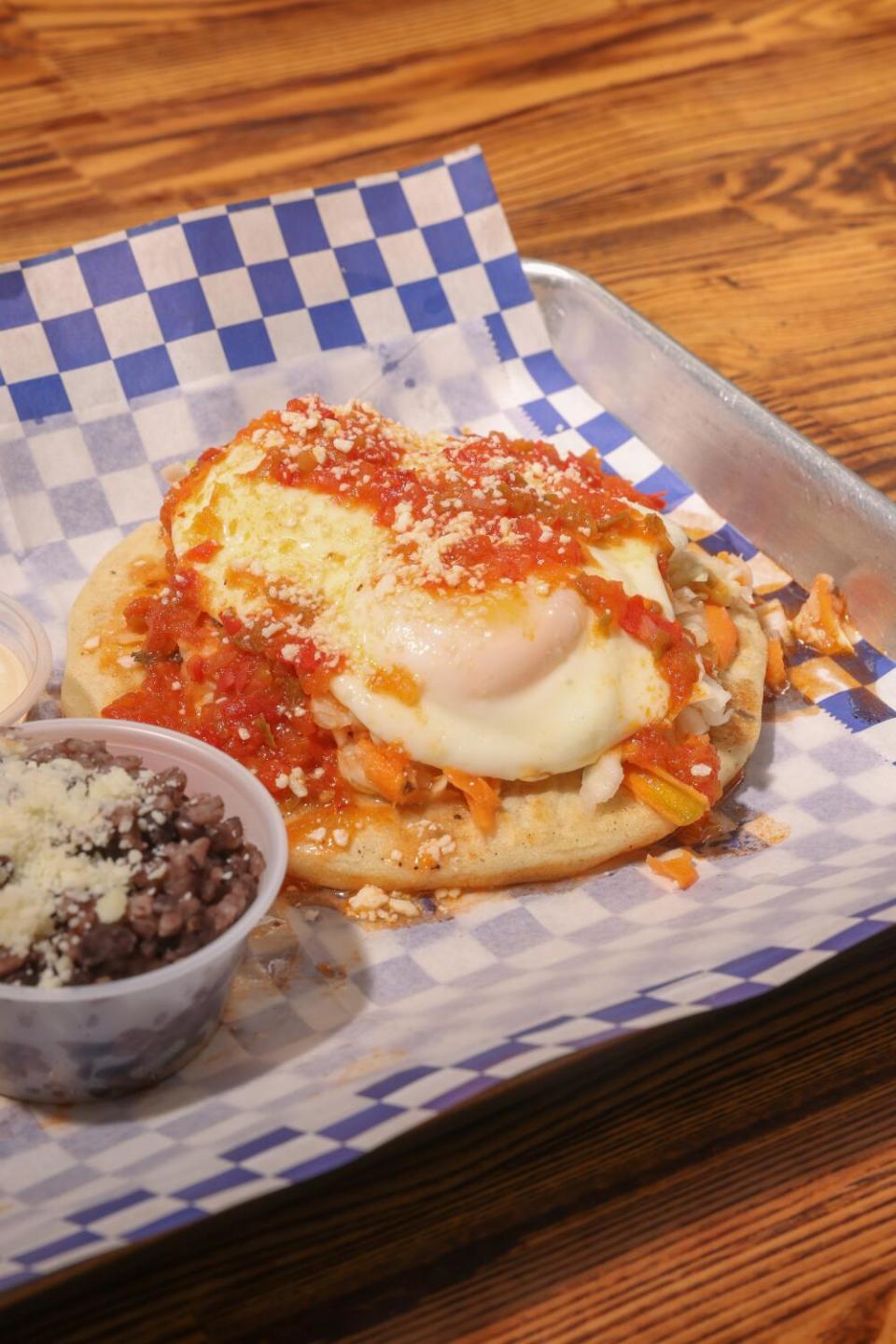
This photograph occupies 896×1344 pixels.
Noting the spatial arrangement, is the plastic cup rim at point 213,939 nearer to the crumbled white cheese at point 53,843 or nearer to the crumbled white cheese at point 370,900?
the crumbled white cheese at point 53,843

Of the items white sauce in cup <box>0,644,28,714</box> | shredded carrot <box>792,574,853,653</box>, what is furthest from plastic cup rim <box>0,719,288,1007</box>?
shredded carrot <box>792,574,853,653</box>

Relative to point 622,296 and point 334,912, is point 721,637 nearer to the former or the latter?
point 334,912

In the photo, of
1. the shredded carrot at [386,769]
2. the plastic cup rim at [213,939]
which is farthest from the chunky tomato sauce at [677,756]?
the plastic cup rim at [213,939]

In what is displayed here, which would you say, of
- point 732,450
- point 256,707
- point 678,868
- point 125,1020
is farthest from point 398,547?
point 732,450

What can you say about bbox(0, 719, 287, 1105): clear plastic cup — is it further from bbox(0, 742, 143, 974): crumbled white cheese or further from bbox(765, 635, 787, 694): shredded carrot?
bbox(765, 635, 787, 694): shredded carrot

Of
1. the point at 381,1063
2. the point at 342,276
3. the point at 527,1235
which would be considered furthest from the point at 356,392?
the point at 527,1235
